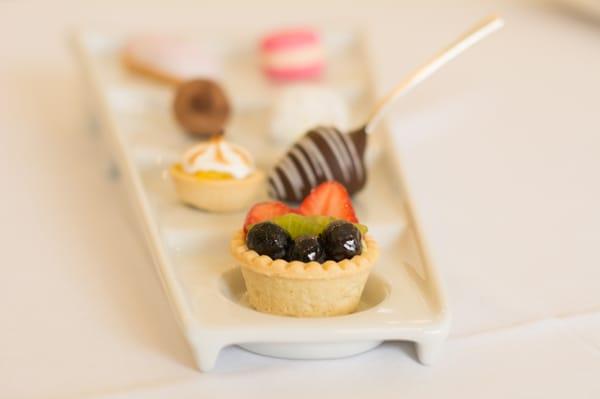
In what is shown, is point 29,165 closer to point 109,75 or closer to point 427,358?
point 109,75

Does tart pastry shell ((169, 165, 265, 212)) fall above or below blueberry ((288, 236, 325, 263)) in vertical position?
below

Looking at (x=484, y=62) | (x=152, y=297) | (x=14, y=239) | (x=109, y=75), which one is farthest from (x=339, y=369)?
(x=484, y=62)

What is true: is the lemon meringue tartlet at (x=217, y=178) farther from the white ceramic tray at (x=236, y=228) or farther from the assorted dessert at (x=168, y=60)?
the assorted dessert at (x=168, y=60)

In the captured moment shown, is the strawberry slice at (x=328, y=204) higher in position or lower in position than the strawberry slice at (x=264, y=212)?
lower

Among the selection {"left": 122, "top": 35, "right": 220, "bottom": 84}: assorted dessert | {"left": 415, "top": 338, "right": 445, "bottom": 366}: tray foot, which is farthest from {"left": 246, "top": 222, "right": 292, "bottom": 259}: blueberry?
{"left": 122, "top": 35, "right": 220, "bottom": 84}: assorted dessert

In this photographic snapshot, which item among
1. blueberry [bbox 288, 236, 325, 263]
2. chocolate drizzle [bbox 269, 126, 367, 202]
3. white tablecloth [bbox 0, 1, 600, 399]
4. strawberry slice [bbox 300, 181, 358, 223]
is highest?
blueberry [bbox 288, 236, 325, 263]

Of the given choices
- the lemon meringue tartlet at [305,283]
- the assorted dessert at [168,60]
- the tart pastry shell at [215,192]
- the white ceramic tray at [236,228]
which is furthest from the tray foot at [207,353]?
the assorted dessert at [168,60]

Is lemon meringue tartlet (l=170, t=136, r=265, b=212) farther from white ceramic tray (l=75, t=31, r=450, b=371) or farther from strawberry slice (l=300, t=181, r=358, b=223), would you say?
strawberry slice (l=300, t=181, r=358, b=223)

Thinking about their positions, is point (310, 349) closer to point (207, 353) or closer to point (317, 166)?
point (207, 353)
